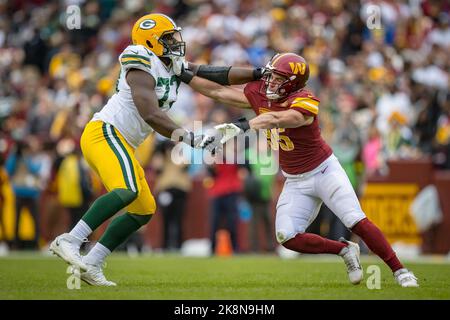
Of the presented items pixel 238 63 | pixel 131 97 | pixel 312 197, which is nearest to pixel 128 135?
pixel 131 97

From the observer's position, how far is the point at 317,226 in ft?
43.6

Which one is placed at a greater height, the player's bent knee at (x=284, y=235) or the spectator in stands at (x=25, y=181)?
the spectator in stands at (x=25, y=181)

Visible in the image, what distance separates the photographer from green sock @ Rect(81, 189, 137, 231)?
7703mm

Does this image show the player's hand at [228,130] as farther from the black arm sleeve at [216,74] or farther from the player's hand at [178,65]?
the black arm sleeve at [216,74]

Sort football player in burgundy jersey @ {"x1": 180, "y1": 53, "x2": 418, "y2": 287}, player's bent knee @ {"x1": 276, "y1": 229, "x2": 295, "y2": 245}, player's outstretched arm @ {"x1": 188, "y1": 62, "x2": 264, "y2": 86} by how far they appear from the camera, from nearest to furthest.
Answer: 1. football player in burgundy jersey @ {"x1": 180, "y1": 53, "x2": 418, "y2": 287}
2. player's bent knee @ {"x1": 276, "y1": 229, "x2": 295, "y2": 245}
3. player's outstretched arm @ {"x1": 188, "y1": 62, "x2": 264, "y2": 86}

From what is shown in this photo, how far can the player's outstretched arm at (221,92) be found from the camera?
8.73 meters

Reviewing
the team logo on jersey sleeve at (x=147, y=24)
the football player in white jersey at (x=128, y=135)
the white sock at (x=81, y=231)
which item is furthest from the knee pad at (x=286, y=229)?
the team logo on jersey sleeve at (x=147, y=24)

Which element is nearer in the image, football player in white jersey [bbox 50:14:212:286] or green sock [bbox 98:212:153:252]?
football player in white jersey [bbox 50:14:212:286]

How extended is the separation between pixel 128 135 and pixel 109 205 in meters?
0.74

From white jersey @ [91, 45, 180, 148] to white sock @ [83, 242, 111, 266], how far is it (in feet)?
3.07

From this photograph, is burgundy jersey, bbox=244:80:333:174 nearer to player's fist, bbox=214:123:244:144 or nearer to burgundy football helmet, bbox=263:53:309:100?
burgundy football helmet, bbox=263:53:309:100

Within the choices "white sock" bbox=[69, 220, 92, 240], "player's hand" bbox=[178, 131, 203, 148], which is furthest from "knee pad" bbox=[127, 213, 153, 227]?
"player's hand" bbox=[178, 131, 203, 148]

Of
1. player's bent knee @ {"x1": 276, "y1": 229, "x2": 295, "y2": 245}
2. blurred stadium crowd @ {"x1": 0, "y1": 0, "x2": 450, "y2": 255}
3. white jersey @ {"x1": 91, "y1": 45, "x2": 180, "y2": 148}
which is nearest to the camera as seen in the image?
white jersey @ {"x1": 91, "y1": 45, "x2": 180, "y2": 148}

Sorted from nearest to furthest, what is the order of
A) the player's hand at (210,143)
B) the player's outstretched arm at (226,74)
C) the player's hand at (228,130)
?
the player's hand at (210,143) < the player's hand at (228,130) < the player's outstretched arm at (226,74)
